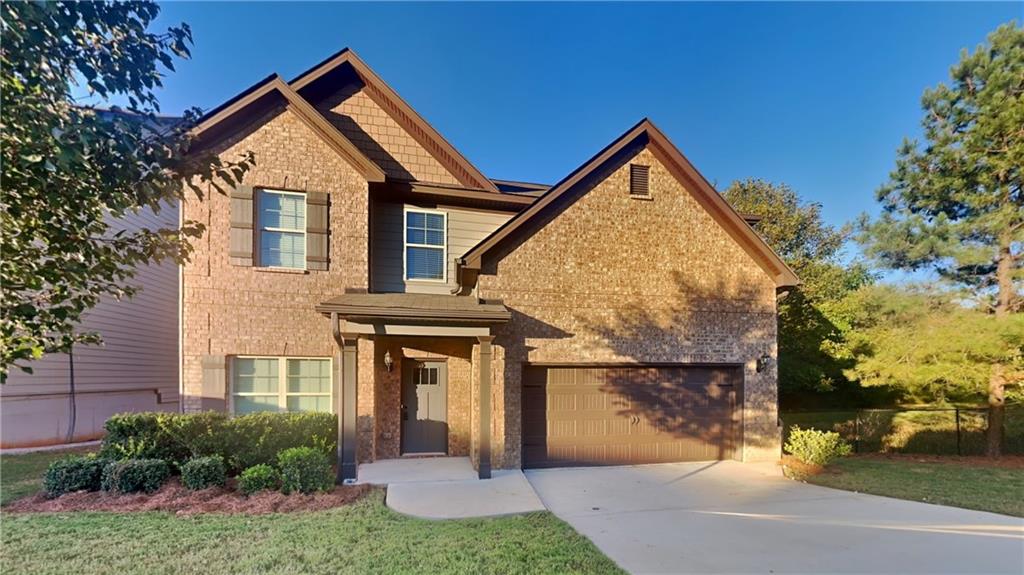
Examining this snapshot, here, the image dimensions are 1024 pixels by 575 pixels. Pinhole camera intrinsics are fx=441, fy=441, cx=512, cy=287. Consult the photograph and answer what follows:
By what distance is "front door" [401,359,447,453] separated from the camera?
950cm

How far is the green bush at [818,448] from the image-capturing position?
8586mm

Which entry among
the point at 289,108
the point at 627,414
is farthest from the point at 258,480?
the point at 289,108

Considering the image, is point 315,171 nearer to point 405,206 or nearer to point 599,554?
point 405,206

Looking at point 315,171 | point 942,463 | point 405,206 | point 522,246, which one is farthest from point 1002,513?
point 315,171

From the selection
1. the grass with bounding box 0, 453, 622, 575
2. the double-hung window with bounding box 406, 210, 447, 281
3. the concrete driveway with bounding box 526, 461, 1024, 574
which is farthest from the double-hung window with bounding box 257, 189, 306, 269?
the concrete driveway with bounding box 526, 461, 1024, 574

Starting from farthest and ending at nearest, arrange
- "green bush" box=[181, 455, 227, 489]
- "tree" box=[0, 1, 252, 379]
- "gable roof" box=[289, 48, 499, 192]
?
"gable roof" box=[289, 48, 499, 192] → "green bush" box=[181, 455, 227, 489] → "tree" box=[0, 1, 252, 379]

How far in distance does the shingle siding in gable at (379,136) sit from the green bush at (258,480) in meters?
6.68

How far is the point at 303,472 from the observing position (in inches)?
267

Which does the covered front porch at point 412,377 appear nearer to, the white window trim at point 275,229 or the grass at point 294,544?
the white window trim at point 275,229

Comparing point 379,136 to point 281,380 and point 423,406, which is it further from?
point 423,406

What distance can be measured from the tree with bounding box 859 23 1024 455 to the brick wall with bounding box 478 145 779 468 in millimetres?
4075

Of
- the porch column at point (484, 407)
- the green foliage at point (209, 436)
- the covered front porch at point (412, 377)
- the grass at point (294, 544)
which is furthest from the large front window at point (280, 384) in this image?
the porch column at point (484, 407)

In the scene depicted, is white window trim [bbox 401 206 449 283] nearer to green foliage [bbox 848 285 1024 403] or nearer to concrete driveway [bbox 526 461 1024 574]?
concrete driveway [bbox 526 461 1024 574]

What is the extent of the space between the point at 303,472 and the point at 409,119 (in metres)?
7.98
